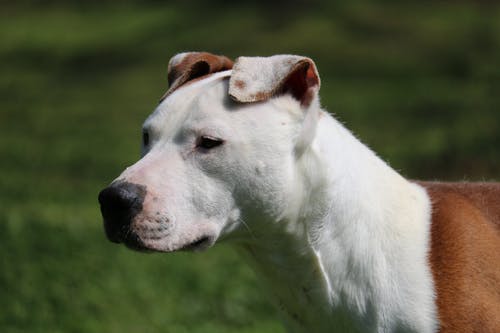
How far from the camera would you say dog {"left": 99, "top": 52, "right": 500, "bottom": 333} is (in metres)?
3.96

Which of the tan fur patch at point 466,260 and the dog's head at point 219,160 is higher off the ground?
the dog's head at point 219,160

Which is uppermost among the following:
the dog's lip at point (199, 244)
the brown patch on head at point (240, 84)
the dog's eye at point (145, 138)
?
the brown patch on head at point (240, 84)

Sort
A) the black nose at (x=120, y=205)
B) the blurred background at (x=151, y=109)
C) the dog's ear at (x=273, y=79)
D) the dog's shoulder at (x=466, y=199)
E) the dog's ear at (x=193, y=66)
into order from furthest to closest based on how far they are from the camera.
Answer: the blurred background at (x=151, y=109) → the dog's ear at (x=193, y=66) → the dog's shoulder at (x=466, y=199) → the dog's ear at (x=273, y=79) → the black nose at (x=120, y=205)

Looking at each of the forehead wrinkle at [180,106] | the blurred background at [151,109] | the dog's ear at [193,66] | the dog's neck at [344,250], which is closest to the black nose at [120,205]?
the forehead wrinkle at [180,106]

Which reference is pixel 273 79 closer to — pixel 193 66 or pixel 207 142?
pixel 207 142

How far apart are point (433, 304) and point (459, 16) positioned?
20.5 m

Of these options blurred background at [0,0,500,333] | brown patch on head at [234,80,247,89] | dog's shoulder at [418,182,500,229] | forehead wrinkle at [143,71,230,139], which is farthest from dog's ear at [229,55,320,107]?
blurred background at [0,0,500,333]

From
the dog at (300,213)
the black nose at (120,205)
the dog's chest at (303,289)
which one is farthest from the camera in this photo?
the dog's chest at (303,289)

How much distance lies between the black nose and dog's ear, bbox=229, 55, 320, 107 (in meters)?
0.61

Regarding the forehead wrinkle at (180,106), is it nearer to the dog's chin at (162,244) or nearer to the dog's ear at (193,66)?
the dog's ear at (193,66)

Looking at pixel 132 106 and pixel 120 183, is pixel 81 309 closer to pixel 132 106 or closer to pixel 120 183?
pixel 120 183

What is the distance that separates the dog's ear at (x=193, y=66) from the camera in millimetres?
4523

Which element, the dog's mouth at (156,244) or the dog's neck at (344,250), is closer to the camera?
the dog's mouth at (156,244)

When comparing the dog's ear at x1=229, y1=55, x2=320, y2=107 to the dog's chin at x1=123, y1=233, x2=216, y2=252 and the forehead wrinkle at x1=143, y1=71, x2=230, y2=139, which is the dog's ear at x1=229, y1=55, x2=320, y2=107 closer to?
the forehead wrinkle at x1=143, y1=71, x2=230, y2=139
